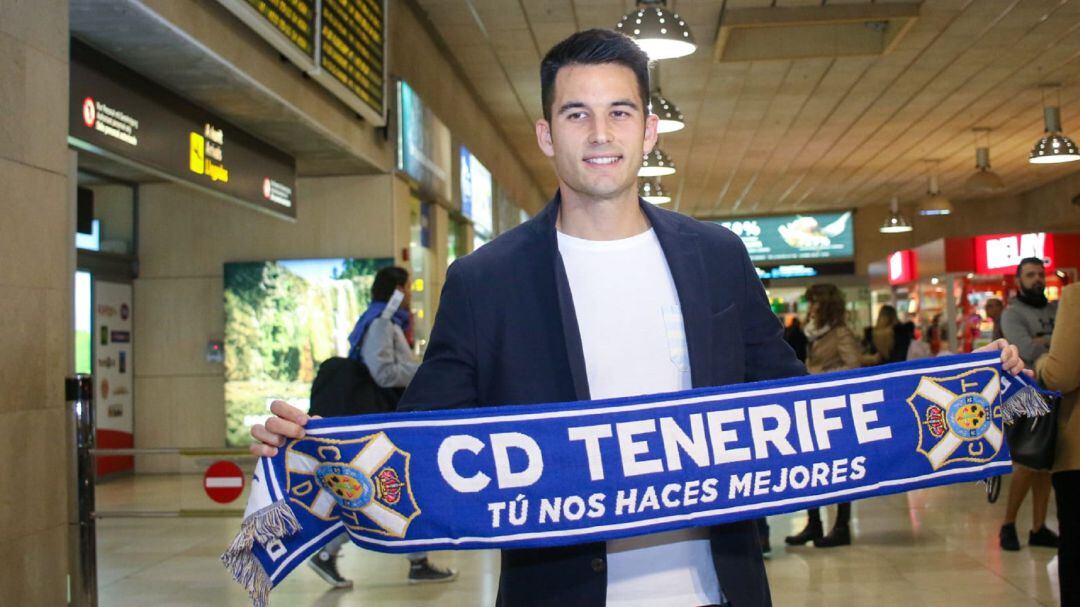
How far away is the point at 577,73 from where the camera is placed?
2000 mm

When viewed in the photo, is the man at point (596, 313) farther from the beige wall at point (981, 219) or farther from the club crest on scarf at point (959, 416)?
the beige wall at point (981, 219)

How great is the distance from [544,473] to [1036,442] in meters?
3.21

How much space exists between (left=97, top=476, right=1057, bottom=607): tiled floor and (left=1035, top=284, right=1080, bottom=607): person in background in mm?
512

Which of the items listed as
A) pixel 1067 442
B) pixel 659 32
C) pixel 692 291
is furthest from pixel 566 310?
pixel 659 32

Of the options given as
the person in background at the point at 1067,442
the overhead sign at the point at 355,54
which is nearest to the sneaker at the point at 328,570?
the overhead sign at the point at 355,54

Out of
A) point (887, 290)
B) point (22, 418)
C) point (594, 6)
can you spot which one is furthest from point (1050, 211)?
point (22, 418)

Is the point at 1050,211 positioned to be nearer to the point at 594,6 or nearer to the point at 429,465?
the point at 594,6

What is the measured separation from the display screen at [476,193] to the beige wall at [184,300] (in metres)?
3.04

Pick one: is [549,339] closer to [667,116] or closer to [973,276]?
[667,116]

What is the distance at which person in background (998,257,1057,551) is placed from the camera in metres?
6.92

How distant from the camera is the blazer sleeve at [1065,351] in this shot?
444 cm

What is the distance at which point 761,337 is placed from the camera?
7.02 feet

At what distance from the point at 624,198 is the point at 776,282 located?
2982 centimetres

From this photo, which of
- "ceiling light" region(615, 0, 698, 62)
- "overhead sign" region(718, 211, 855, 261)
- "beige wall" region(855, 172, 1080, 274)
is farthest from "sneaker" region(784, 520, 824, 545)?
"overhead sign" region(718, 211, 855, 261)
